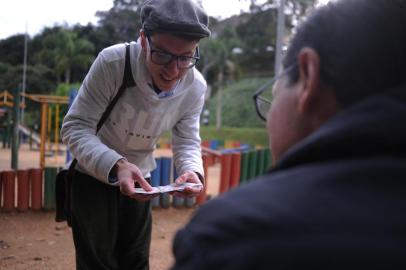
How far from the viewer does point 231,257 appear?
2.01 feet

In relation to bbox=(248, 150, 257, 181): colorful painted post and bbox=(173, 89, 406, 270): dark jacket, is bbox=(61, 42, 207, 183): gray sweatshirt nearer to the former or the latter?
bbox=(173, 89, 406, 270): dark jacket

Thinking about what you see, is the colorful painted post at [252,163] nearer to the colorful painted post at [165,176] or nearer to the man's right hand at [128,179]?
the colorful painted post at [165,176]

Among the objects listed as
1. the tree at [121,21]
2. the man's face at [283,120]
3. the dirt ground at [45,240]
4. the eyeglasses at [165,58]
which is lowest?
the dirt ground at [45,240]

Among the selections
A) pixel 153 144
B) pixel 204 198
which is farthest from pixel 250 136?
pixel 153 144

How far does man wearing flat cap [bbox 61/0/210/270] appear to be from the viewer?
197 cm

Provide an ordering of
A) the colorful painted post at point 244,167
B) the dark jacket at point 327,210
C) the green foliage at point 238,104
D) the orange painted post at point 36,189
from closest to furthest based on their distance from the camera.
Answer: the dark jacket at point 327,210 < the orange painted post at point 36,189 < the colorful painted post at point 244,167 < the green foliage at point 238,104

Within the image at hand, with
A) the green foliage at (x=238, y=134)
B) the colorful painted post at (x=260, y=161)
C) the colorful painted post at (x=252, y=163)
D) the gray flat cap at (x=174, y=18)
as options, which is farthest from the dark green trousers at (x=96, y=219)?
the green foliage at (x=238, y=134)

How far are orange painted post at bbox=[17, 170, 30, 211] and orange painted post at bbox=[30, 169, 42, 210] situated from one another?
6cm

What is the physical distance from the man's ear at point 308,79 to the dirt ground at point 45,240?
9.09ft

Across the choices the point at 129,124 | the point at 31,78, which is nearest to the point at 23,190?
the point at 129,124

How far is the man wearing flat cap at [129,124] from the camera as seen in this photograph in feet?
6.47

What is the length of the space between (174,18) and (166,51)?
14 cm

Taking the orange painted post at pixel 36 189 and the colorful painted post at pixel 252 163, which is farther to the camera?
the colorful painted post at pixel 252 163

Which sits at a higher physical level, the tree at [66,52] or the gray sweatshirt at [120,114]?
the tree at [66,52]
